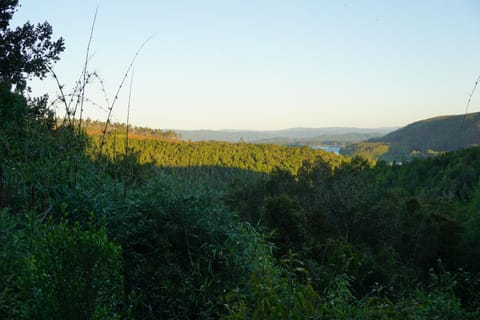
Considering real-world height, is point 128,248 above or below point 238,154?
above

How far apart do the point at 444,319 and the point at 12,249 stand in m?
2.56

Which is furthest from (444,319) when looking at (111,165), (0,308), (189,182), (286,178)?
(286,178)

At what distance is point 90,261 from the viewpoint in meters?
1.70

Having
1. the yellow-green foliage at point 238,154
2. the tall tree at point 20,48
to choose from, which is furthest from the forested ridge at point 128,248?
the yellow-green foliage at point 238,154

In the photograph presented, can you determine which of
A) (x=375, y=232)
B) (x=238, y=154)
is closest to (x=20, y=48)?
(x=375, y=232)

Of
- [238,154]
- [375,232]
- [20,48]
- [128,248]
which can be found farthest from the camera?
[238,154]

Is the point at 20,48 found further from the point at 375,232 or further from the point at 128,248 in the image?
the point at 375,232

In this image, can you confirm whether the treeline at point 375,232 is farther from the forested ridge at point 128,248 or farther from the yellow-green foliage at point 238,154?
the yellow-green foliage at point 238,154

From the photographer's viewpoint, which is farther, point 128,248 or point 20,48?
point 20,48

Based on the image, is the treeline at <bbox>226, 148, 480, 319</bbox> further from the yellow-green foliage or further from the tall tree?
the yellow-green foliage

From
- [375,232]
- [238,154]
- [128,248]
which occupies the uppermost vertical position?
[128,248]

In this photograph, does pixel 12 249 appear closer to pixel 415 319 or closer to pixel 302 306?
pixel 302 306

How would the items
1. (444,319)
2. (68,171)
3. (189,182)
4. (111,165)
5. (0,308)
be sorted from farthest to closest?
(111,165) → (189,182) → (68,171) → (444,319) → (0,308)

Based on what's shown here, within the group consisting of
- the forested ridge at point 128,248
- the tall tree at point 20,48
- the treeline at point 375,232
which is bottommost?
the treeline at point 375,232
